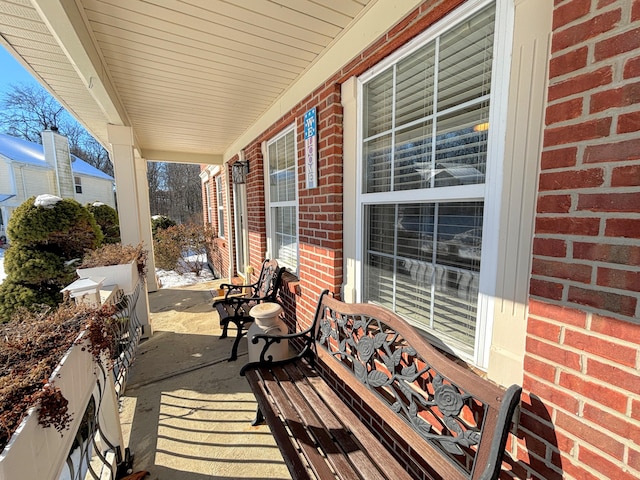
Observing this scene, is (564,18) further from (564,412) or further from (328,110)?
(328,110)

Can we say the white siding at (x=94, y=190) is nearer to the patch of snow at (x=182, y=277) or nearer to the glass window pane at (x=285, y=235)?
the patch of snow at (x=182, y=277)

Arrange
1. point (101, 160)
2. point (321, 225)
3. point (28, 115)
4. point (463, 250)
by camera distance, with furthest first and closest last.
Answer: point (101, 160) < point (28, 115) < point (321, 225) < point (463, 250)

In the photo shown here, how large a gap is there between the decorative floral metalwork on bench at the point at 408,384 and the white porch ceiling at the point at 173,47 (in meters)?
1.87

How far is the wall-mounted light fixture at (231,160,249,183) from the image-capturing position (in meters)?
4.41

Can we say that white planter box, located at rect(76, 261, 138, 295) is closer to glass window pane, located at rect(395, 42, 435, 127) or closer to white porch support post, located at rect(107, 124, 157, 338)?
white porch support post, located at rect(107, 124, 157, 338)

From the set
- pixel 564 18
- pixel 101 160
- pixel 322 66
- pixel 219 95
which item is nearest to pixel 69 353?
pixel 564 18

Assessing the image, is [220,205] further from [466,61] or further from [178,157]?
[466,61]

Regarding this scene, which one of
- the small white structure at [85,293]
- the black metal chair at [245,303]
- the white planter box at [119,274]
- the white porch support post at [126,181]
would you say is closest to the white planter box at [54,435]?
the small white structure at [85,293]

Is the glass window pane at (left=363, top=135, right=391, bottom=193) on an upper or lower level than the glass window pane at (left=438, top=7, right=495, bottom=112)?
lower

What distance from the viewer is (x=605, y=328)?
0.84m

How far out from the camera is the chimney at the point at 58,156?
44.3ft

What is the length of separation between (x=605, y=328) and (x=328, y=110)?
2040 millimetres

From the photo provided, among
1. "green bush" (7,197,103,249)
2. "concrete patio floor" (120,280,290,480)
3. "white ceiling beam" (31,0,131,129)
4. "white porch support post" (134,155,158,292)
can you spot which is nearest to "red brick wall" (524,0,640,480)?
"concrete patio floor" (120,280,290,480)

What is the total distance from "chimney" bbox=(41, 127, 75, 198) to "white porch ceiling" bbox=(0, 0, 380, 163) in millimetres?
14654
